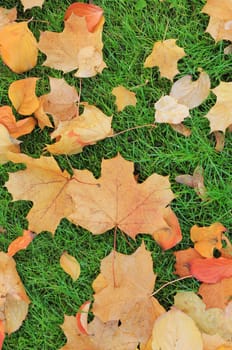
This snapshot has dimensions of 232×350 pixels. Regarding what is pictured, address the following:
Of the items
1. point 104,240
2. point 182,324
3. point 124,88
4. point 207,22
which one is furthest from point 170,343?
point 207,22

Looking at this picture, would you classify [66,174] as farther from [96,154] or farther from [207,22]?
[207,22]

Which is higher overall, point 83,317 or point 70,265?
point 70,265

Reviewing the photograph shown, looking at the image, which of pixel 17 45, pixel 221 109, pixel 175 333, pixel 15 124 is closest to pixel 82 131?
pixel 15 124

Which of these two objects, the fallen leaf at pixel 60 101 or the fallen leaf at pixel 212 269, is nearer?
the fallen leaf at pixel 212 269

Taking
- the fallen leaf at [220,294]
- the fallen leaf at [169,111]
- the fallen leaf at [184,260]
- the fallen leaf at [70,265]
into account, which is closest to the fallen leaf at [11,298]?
the fallen leaf at [70,265]

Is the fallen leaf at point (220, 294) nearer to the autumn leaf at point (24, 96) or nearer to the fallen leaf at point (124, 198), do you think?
the fallen leaf at point (124, 198)

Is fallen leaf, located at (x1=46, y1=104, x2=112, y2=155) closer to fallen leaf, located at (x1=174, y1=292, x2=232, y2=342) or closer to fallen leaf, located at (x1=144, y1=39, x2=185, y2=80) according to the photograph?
fallen leaf, located at (x1=144, y1=39, x2=185, y2=80)

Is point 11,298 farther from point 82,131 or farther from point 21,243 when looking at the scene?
point 82,131
